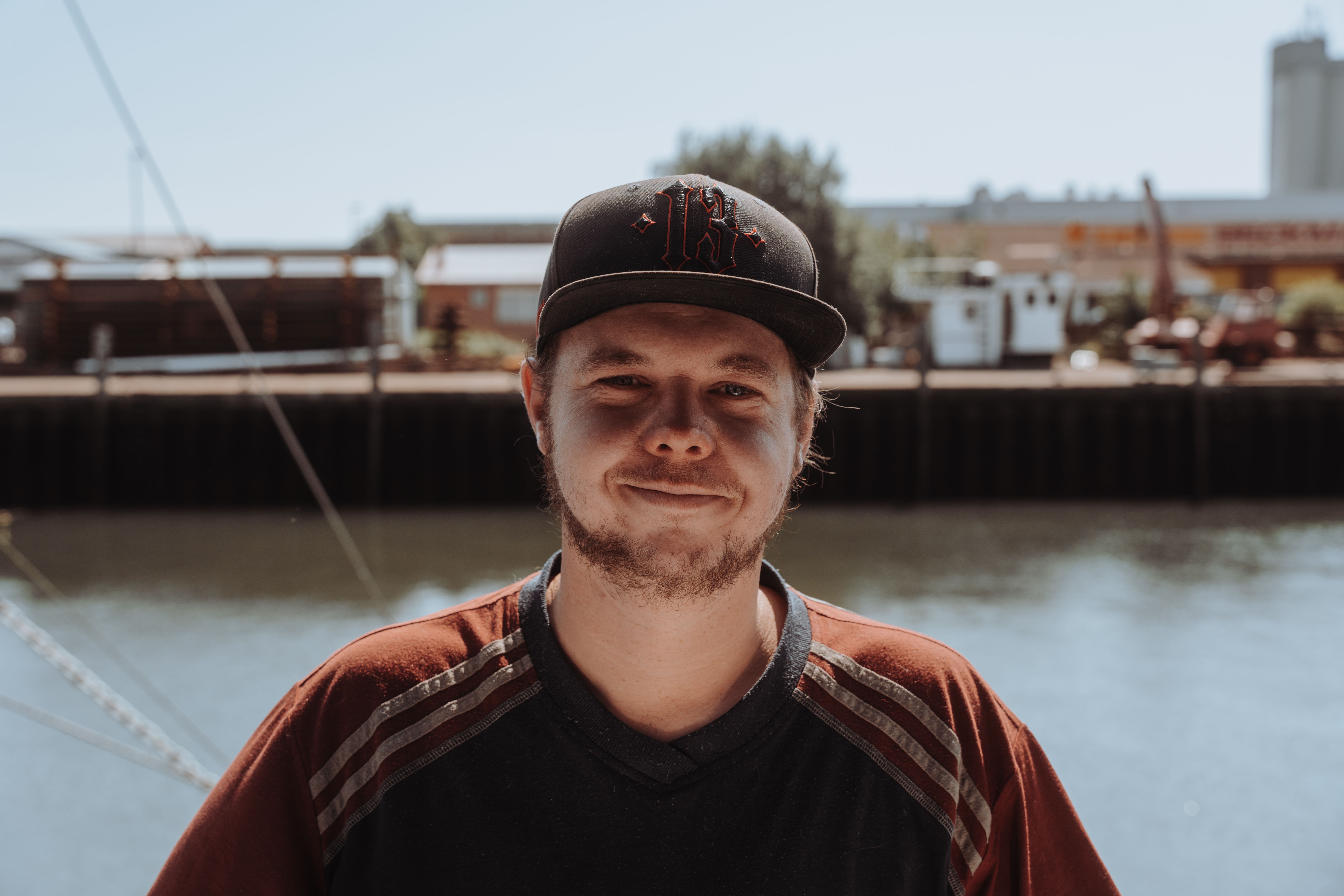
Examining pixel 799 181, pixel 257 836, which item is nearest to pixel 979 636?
pixel 257 836

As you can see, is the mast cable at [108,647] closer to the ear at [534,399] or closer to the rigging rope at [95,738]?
the rigging rope at [95,738]

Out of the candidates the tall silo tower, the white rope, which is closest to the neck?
the white rope

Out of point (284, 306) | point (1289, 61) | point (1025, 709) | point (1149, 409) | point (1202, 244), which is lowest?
point (1025, 709)

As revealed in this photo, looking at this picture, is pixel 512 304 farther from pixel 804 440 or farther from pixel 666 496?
pixel 666 496

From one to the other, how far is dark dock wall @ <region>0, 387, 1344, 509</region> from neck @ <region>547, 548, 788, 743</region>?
15425mm

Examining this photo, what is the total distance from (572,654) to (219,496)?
58.7 feet

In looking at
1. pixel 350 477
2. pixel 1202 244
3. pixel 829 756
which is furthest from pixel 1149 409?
pixel 1202 244

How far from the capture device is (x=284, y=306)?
90.0 ft

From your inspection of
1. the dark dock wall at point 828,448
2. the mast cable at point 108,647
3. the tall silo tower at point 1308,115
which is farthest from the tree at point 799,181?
the tall silo tower at point 1308,115

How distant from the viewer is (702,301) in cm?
147

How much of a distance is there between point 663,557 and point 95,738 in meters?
7.08

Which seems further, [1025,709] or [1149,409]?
[1149,409]

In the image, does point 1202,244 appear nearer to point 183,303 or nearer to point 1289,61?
point 183,303

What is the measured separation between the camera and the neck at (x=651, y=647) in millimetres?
1486
